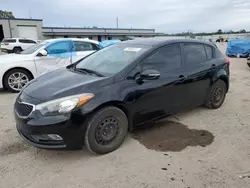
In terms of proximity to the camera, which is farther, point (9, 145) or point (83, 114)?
point (9, 145)

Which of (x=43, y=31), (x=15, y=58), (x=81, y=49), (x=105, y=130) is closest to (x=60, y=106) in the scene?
(x=105, y=130)

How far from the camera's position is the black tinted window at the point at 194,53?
4141 mm

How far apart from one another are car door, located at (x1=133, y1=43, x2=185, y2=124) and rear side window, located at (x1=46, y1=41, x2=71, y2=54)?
4111 mm

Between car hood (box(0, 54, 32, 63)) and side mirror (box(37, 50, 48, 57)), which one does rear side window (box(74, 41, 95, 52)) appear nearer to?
side mirror (box(37, 50, 48, 57))

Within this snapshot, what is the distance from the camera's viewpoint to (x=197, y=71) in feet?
13.7

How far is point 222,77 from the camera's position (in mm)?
4797

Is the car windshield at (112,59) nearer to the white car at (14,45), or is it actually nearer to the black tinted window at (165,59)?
the black tinted window at (165,59)

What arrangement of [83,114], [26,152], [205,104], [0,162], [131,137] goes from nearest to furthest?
[83,114] → [0,162] → [26,152] → [131,137] → [205,104]

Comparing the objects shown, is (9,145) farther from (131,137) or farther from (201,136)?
(201,136)

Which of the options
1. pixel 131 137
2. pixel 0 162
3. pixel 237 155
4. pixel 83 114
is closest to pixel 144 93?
pixel 131 137

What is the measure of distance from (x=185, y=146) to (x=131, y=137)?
2.79 feet

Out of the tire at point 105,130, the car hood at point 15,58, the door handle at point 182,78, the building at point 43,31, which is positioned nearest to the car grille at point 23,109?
the tire at point 105,130

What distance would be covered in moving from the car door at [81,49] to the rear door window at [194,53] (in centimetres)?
391

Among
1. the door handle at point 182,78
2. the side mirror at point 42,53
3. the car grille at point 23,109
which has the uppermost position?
the side mirror at point 42,53
